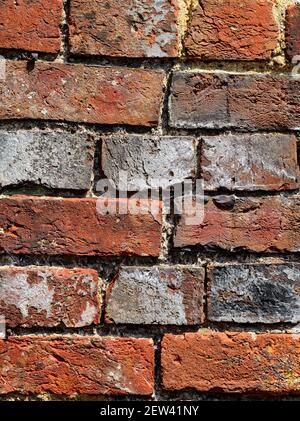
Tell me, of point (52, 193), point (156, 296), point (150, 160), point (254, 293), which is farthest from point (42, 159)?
point (254, 293)

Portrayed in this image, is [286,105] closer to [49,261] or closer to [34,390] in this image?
[49,261]

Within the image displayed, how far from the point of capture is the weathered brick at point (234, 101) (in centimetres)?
101

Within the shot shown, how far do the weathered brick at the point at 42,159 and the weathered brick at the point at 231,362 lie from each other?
0.28 m

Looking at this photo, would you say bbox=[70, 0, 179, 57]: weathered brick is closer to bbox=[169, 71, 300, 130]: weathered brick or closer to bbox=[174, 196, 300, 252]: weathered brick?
bbox=[169, 71, 300, 130]: weathered brick

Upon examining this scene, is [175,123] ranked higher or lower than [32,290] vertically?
higher

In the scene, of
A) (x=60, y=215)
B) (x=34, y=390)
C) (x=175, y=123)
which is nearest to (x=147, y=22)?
(x=175, y=123)

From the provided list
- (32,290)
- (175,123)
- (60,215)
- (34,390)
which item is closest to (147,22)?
(175,123)

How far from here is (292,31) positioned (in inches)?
40.3

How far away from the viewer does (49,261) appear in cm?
98

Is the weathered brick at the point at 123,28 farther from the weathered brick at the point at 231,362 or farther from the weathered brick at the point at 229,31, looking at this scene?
the weathered brick at the point at 231,362

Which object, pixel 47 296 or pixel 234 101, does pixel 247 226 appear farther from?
pixel 47 296

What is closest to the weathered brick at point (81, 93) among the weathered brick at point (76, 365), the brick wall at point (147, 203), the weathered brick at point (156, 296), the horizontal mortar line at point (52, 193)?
the brick wall at point (147, 203)
